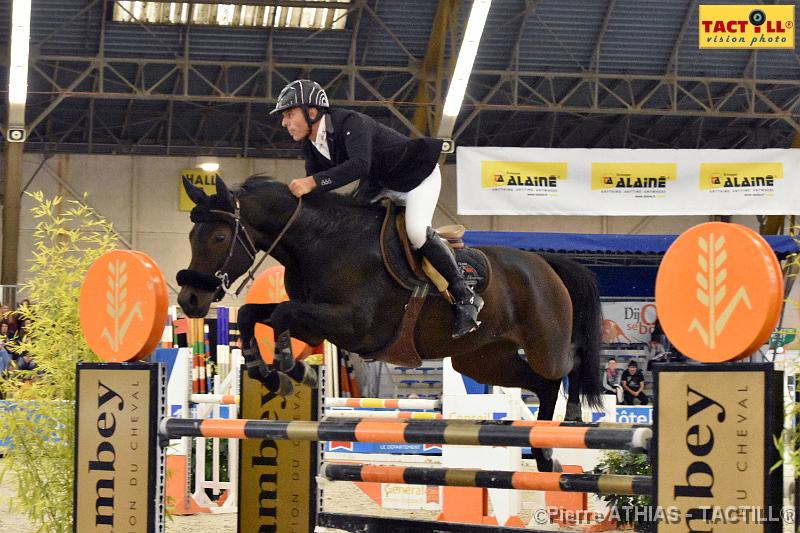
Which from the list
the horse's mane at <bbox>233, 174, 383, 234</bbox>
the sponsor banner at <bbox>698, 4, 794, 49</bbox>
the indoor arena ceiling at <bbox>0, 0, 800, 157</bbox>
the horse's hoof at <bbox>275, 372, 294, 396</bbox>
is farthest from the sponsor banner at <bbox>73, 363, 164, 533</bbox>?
the sponsor banner at <bbox>698, 4, 794, 49</bbox>

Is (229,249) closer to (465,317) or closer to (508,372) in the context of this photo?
(465,317)

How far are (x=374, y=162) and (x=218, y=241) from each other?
62 cm

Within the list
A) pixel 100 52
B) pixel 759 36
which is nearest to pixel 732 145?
pixel 759 36

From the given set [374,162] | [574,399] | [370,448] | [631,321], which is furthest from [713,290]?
[631,321]

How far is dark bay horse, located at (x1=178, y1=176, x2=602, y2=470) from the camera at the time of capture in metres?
3.32

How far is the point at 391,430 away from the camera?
→ 2781mm

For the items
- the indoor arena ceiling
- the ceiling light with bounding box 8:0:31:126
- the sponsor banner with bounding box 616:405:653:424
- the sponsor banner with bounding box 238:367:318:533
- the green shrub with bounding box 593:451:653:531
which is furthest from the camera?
the indoor arena ceiling

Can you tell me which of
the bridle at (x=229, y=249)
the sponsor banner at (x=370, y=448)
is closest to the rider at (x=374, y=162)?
the bridle at (x=229, y=249)

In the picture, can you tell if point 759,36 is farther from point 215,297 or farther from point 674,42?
point 215,297

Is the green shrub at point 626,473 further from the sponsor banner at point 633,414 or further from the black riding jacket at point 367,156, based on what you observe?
the black riding jacket at point 367,156

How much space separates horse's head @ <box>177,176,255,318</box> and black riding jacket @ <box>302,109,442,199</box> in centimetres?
31

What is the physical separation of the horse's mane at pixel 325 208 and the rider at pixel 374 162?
0.24 ft

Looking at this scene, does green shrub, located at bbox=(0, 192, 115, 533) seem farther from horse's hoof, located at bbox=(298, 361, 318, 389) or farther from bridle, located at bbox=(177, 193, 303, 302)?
horse's hoof, located at bbox=(298, 361, 318, 389)

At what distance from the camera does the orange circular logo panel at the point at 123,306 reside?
3143 mm
